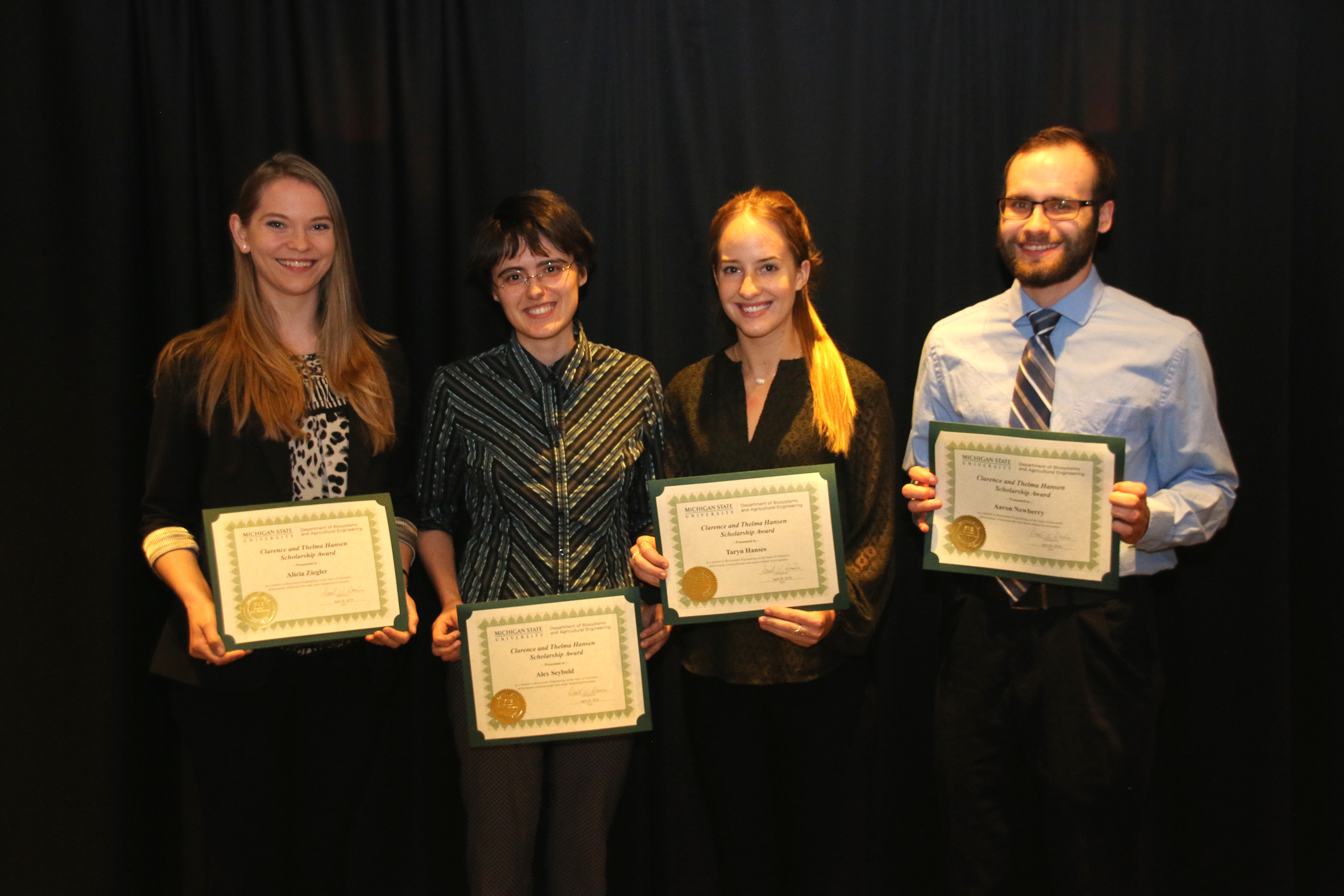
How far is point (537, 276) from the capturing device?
222 cm

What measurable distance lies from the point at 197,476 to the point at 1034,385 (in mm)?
2085

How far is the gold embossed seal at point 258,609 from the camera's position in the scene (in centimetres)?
198

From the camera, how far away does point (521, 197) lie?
227cm

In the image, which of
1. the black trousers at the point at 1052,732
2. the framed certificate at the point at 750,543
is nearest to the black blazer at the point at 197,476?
the framed certificate at the point at 750,543

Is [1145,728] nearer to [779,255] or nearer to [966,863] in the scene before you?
[966,863]

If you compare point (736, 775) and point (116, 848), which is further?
point (116, 848)

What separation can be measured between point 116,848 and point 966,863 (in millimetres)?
2600

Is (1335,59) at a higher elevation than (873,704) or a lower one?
higher

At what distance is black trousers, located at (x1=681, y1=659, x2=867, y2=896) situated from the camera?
7.12ft

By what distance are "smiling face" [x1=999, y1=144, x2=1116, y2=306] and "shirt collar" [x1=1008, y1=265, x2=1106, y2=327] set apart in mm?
40

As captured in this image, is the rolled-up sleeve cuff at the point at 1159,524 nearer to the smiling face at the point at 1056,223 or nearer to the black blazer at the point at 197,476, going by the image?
the smiling face at the point at 1056,223

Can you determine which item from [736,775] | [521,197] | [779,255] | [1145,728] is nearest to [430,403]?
[521,197]

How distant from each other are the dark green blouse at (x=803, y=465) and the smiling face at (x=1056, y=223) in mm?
500
